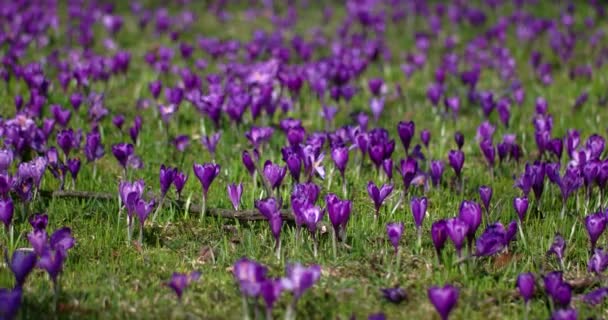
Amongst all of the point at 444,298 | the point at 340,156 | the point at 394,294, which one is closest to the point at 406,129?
the point at 340,156

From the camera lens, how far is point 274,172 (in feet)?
15.1

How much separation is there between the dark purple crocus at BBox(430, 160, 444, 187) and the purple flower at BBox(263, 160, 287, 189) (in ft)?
3.74

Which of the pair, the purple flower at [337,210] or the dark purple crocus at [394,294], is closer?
the dark purple crocus at [394,294]

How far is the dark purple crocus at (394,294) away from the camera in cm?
368

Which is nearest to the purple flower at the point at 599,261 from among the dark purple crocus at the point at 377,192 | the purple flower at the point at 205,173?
the dark purple crocus at the point at 377,192

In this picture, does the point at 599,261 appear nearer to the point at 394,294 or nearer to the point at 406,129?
the point at 394,294

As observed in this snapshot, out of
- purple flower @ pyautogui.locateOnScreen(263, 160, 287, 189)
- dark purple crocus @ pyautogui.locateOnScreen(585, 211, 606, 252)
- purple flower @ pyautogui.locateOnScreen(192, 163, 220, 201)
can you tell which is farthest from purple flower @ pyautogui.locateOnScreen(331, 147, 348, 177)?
dark purple crocus @ pyautogui.locateOnScreen(585, 211, 606, 252)

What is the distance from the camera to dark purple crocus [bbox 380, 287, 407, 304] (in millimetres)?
3684

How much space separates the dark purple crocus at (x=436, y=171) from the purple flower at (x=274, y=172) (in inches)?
44.8

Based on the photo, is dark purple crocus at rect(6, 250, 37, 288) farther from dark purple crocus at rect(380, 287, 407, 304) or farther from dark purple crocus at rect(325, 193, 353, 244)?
dark purple crocus at rect(380, 287, 407, 304)

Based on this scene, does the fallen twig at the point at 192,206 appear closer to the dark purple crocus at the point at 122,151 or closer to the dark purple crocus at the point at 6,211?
the dark purple crocus at the point at 122,151

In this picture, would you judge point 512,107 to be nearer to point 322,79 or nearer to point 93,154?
point 322,79

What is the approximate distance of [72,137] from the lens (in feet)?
17.4

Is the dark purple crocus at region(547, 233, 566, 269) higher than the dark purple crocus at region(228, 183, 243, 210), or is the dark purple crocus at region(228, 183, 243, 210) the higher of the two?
the dark purple crocus at region(228, 183, 243, 210)
